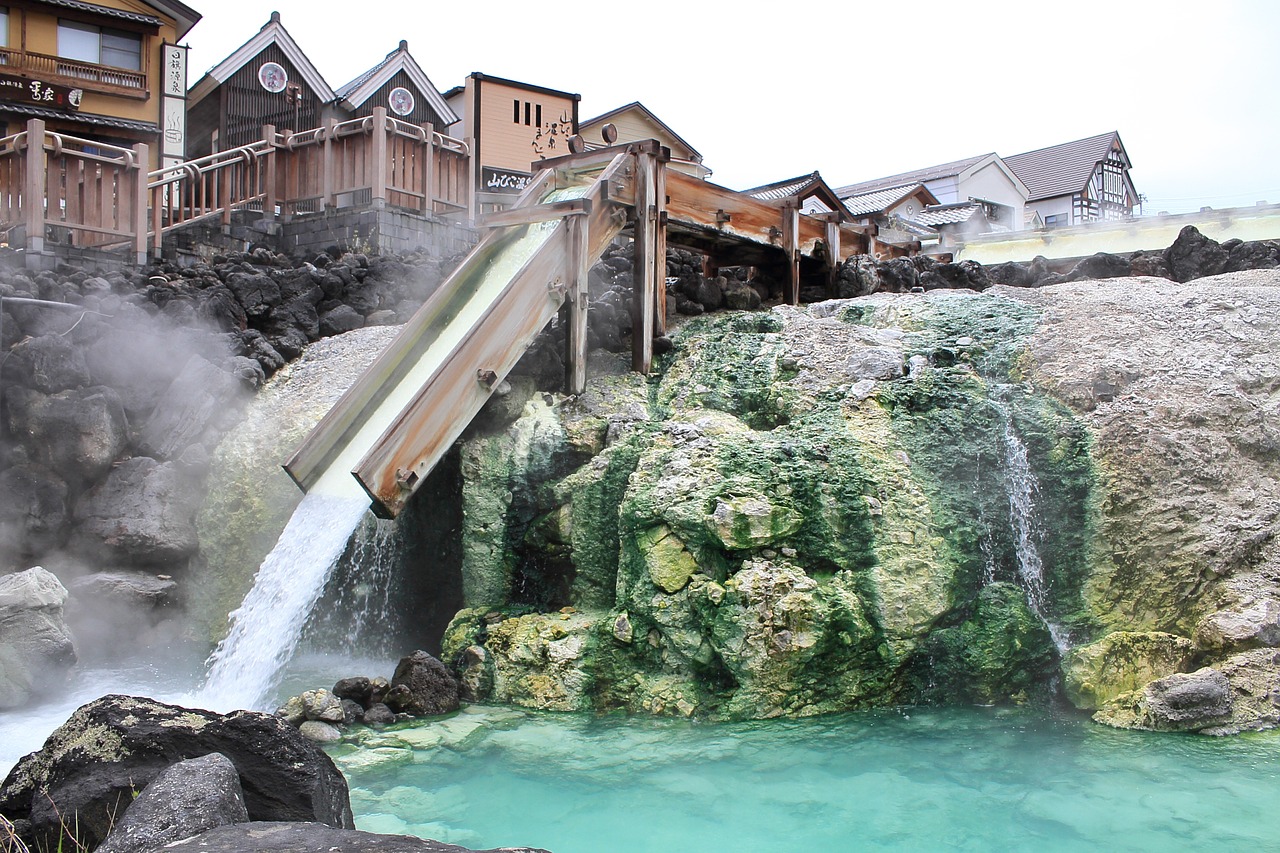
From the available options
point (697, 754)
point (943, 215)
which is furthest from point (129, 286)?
point (943, 215)

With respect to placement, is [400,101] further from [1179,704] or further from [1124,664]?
[1179,704]

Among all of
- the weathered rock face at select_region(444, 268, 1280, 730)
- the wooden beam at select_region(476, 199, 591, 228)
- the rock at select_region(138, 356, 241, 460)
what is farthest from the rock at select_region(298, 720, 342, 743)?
the wooden beam at select_region(476, 199, 591, 228)

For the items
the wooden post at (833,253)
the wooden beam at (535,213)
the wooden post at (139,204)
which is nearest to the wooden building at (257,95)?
the wooden post at (139,204)

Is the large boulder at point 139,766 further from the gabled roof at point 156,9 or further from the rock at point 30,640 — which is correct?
the gabled roof at point 156,9

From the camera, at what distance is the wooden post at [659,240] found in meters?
8.43

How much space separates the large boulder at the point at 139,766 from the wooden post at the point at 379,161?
26.1 ft

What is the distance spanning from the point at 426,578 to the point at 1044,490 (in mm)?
4295

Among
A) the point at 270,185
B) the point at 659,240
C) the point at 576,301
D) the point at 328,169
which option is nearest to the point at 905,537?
the point at 576,301

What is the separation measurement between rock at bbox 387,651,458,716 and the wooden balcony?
18.7m

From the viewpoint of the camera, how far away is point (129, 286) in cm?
939

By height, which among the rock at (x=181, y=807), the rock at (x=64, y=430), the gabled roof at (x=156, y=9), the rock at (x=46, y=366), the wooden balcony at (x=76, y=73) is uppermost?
the gabled roof at (x=156, y=9)

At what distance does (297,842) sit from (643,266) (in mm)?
6127

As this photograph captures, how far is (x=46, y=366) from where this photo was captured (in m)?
8.07

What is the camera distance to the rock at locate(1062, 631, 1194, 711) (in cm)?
549
